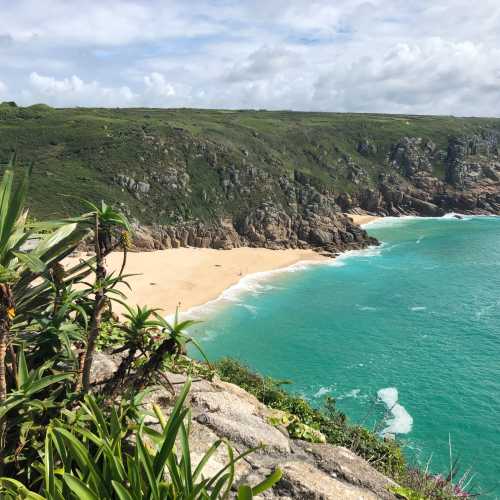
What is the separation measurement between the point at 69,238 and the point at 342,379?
23609 millimetres

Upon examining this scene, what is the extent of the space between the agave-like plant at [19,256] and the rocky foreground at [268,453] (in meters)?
1.80

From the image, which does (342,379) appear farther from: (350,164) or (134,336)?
(350,164)

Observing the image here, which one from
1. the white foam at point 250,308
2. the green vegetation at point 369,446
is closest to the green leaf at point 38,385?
the green vegetation at point 369,446

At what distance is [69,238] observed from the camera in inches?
209

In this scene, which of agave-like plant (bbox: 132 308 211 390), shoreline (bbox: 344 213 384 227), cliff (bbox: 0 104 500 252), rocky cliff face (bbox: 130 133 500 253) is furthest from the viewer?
shoreline (bbox: 344 213 384 227)

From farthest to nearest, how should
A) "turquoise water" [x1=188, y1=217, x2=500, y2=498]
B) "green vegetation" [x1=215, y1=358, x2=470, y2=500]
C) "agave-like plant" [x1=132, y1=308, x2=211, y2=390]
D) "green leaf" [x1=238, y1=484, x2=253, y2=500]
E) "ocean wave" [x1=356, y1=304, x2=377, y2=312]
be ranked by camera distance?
"ocean wave" [x1=356, y1=304, x2=377, y2=312]
"turquoise water" [x1=188, y1=217, x2=500, y2=498]
"green vegetation" [x1=215, y1=358, x2=470, y2=500]
"agave-like plant" [x1=132, y1=308, x2=211, y2=390]
"green leaf" [x1=238, y1=484, x2=253, y2=500]

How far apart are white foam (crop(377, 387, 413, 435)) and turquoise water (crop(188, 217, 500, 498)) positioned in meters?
0.06

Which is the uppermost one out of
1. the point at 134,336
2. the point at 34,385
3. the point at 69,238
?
the point at 69,238

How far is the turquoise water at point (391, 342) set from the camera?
71.5ft

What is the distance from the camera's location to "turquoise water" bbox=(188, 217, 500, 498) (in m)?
21.8

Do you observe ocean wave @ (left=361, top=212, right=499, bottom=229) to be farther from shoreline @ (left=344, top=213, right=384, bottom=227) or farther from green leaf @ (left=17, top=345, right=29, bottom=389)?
green leaf @ (left=17, top=345, right=29, bottom=389)

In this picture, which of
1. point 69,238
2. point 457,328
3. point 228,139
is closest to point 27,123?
point 228,139

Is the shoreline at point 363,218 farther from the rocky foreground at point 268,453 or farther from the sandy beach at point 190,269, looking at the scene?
the rocky foreground at point 268,453

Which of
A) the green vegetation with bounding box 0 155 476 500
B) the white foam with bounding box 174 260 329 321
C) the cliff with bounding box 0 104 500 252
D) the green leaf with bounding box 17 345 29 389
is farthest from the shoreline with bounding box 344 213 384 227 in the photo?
the green leaf with bounding box 17 345 29 389
